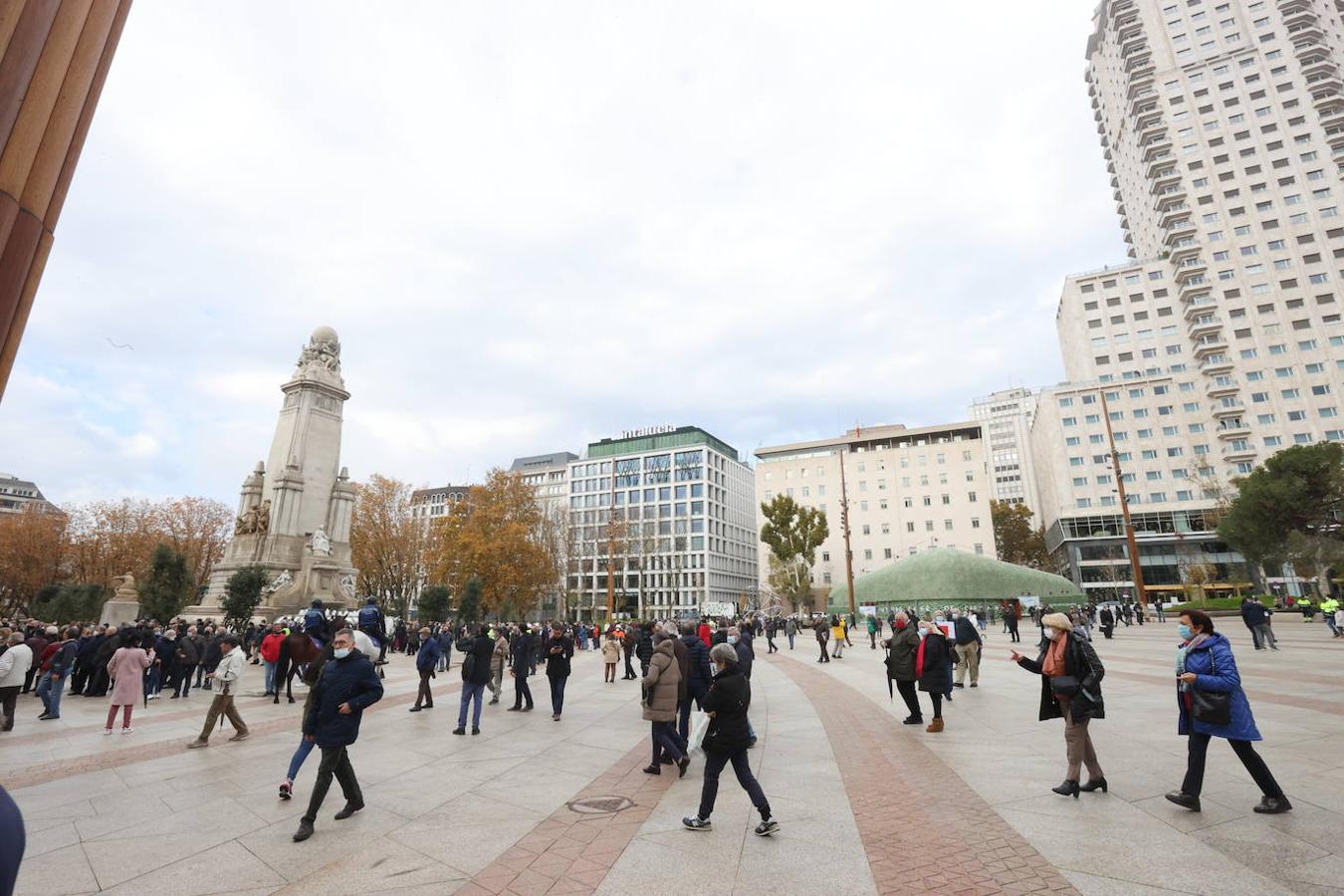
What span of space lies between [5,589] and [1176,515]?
110 m

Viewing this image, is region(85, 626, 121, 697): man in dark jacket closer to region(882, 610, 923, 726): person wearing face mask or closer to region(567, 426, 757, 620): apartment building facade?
region(882, 610, 923, 726): person wearing face mask

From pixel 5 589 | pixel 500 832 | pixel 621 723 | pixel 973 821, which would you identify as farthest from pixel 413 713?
pixel 5 589

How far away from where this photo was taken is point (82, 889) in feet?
14.1

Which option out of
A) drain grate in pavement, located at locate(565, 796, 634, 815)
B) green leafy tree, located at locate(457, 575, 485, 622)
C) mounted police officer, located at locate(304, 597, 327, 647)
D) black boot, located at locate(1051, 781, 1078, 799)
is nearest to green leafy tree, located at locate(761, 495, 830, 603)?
green leafy tree, located at locate(457, 575, 485, 622)

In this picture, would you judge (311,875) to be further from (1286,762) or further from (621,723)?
(1286,762)

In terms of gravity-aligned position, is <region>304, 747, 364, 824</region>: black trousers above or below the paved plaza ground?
above

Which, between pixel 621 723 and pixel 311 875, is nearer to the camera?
pixel 311 875

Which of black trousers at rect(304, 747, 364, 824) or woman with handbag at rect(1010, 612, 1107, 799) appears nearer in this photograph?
black trousers at rect(304, 747, 364, 824)

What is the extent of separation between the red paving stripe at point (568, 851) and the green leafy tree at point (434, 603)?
28.8 metres

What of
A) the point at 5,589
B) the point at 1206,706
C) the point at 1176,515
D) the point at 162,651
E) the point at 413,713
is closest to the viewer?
the point at 1206,706

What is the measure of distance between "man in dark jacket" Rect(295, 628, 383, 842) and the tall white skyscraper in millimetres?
74856

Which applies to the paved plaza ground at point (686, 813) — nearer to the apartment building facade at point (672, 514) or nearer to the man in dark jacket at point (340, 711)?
the man in dark jacket at point (340, 711)

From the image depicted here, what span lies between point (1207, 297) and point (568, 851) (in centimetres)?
9373

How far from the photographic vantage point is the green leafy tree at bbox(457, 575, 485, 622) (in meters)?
35.4
